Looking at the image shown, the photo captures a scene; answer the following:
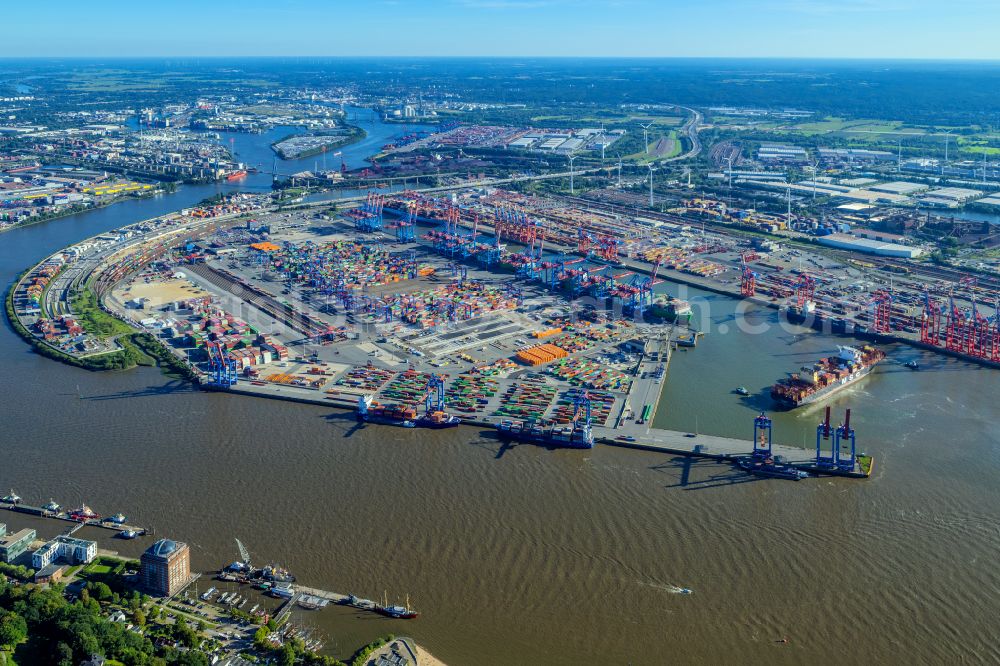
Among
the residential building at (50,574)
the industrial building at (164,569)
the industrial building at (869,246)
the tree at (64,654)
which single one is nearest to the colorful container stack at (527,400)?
the industrial building at (164,569)

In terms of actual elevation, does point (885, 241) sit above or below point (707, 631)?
above

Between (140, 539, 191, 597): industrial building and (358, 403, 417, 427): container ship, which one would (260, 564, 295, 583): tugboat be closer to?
(140, 539, 191, 597): industrial building

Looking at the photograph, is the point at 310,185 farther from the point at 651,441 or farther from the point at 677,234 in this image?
the point at 651,441

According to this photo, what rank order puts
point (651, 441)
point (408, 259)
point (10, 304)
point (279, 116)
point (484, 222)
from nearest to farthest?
1. point (651, 441)
2. point (10, 304)
3. point (408, 259)
4. point (484, 222)
5. point (279, 116)

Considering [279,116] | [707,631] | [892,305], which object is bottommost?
[707,631]

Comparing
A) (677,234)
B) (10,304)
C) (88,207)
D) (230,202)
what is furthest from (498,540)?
(88,207)

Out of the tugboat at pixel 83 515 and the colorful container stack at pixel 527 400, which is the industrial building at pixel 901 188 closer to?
the colorful container stack at pixel 527 400
